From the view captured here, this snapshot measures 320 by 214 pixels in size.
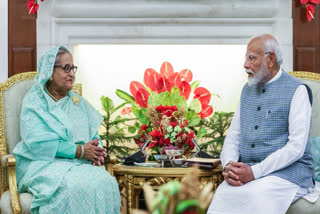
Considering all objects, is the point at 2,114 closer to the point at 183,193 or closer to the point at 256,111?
the point at 256,111

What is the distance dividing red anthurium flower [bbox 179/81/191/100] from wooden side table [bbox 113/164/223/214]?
92cm

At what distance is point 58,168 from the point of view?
3.68 m

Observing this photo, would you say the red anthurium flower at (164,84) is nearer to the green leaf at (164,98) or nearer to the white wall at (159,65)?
the green leaf at (164,98)

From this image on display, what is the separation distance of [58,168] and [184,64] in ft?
6.59

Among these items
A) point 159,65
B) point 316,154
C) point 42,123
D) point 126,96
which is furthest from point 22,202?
point 159,65

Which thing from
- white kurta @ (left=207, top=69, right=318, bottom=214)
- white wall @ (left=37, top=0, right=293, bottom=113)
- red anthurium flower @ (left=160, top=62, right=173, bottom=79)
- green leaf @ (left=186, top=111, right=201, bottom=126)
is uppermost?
white wall @ (left=37, top=0, right=293, bottom=113)

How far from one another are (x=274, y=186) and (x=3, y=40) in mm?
2841

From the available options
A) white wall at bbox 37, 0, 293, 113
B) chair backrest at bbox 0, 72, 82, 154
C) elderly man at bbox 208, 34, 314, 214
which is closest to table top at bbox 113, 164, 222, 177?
elderly man at bbox 208, 34, 314, 214

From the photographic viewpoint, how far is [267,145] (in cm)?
368

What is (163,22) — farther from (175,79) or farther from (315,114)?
(315,114)

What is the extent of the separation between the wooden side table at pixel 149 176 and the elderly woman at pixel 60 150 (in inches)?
8.1

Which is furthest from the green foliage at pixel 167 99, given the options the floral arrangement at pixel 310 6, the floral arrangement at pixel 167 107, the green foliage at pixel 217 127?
the floral arrangement at pixel 310 6

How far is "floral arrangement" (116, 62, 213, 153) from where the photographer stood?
13.5 feet

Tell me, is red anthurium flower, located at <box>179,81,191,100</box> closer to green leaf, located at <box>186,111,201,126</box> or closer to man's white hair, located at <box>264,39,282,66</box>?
green leaf, located at <box>186,111,201,126</box>
